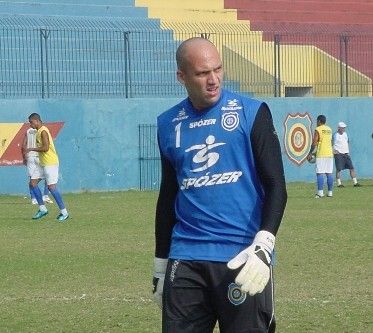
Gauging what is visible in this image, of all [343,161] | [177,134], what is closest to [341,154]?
[343,161]

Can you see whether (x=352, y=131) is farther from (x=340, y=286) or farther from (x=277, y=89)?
(x=340, y=286)

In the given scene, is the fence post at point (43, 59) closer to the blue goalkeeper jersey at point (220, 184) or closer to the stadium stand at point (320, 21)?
the stadium stand at point (320, 21)

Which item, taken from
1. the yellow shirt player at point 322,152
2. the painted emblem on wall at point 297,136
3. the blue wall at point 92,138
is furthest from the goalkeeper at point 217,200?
the painted emblem on wall at point 297,136

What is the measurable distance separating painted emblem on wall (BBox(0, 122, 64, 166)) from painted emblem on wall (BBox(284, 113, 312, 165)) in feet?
28.6

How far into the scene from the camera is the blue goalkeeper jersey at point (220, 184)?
225 inches

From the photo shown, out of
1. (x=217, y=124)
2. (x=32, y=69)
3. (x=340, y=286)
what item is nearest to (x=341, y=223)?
(x=340, y=286)

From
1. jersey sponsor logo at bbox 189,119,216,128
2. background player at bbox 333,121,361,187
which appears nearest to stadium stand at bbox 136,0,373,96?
background player at bbox 333,121,361,187

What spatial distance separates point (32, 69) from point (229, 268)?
28535 millimetres

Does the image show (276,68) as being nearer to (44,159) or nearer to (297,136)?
(297,136)

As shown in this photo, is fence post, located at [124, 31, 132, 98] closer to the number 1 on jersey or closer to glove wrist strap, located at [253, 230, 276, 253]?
the number 1 on jersey

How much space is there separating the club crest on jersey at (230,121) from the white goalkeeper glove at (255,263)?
Result: 57cm

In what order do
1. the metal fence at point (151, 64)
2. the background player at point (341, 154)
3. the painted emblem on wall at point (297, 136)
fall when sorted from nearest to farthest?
the background player at point (341, 154), the metal fence at point (151, 64), the painted emblem on wall at point (297, 136)

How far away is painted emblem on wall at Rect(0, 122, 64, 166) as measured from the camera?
3045 cm

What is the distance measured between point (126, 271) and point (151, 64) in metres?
22.8
